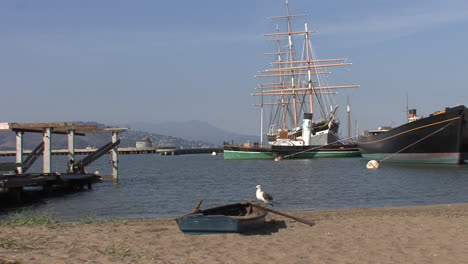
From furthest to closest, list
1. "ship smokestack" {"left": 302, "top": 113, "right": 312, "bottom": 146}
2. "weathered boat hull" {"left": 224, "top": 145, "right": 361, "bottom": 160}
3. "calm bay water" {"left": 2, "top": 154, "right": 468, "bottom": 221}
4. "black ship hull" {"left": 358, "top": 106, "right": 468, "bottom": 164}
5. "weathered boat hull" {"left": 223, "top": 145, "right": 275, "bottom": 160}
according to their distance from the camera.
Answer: "weathered boat hull" {"left": 223, "top": 145, "right": 275, "bottom": 160} < "ship smokestack" {"left": 302, "top": 113, "right": 312, "bottom": 146} < "weathered boat hull" {"left": 224, "top": 145, "right": 361, "bottom": 160} < "black ship hull" {"left": 358, "top": 106, "right": 468, "bottom": 164} < "calm bay water" {"left": 2, "top": 154, "right": 468, "bottom": 221}

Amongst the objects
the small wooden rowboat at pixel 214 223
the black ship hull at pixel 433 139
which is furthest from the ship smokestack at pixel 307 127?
the small wooden rowboat at pixel 214 223

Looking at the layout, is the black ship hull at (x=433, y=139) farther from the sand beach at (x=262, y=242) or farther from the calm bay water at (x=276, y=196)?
the sand beach at (x=262, y=242)

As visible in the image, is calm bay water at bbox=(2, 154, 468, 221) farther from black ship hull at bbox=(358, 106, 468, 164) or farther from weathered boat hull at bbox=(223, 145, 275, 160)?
weathered boat hull at bbox=(223, 145, 275, 160)

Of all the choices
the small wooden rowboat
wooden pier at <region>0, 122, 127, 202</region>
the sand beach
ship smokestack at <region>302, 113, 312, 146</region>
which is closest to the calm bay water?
wooden pier at <region>0, 122, 127, 202</region>

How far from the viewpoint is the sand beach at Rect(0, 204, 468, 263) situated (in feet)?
32.5

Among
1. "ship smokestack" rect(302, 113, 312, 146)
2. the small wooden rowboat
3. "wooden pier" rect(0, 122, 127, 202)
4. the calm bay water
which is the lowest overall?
the calm bay water

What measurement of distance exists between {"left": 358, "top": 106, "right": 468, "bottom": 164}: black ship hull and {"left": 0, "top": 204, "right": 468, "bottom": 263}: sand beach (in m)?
28.4

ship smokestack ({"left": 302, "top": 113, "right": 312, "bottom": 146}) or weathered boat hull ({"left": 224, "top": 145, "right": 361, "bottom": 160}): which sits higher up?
ship smokestack ({"left": 302, "top": 113, "right": 312, "bottom": 146})

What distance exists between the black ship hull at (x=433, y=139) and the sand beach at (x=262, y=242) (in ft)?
93.2

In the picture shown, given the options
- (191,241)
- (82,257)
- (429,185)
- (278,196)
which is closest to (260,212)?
(191,241)

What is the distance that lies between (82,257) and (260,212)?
566cm

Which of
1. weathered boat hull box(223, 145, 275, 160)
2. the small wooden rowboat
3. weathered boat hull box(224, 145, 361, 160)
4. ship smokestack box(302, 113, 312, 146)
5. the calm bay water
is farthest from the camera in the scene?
weathered boat hull box(223, 145, 275, 160)

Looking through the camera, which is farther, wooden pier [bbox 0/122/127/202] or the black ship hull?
the black ship hull

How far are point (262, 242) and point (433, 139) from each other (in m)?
35.2
